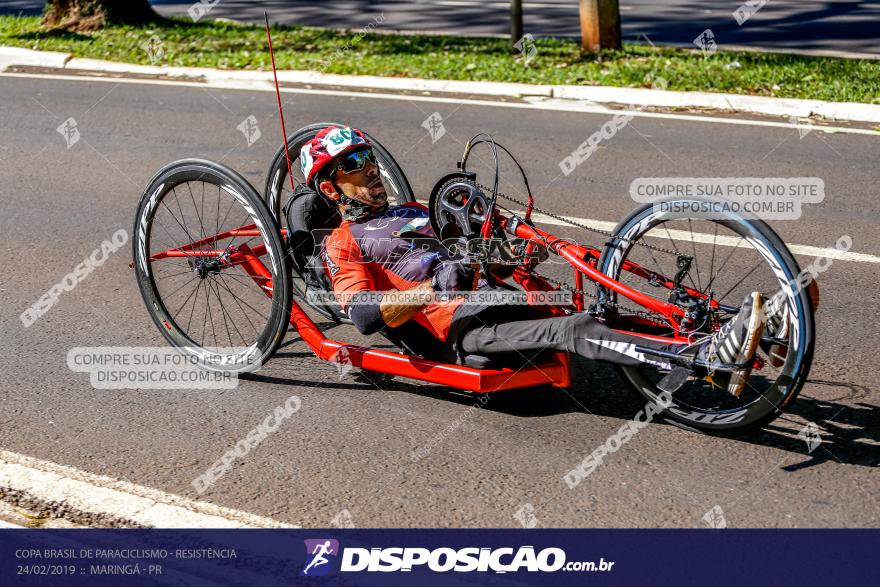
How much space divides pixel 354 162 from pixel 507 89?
6.77m

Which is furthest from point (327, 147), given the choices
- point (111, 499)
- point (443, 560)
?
point (443, 560)

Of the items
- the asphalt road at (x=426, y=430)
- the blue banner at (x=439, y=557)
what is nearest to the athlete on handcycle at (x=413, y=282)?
the asphalt road at (x=426, y=430)

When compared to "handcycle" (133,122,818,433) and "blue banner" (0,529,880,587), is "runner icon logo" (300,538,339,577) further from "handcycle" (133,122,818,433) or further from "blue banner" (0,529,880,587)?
"handcycle" (133,122,818,433)

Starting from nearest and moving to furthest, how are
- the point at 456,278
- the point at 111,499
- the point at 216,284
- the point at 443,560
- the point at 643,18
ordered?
1. the point at 443,560
2. the point at 111,499
3. the point at 456,278
4. the point at 216,284
5. the point at 643,18

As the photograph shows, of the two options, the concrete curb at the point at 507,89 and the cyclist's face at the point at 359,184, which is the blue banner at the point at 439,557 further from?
the concrete curb at the point at 507,89

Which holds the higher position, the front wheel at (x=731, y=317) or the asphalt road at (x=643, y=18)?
the front wheel at (x=731, y=317)

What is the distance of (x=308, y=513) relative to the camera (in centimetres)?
411

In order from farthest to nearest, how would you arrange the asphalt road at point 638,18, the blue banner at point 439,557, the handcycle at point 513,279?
the asphalt road at point 638,18
the handcycle at point 513,279
the blue banner at point 439,557

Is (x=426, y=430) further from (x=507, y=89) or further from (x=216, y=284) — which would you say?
(x=507, y=89)

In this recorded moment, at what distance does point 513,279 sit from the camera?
17.5 feet

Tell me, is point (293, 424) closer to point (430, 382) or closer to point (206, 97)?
point (430, 382)

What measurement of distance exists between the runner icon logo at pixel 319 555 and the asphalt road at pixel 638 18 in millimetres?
11085

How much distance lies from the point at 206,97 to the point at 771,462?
864cm

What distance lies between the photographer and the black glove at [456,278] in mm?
4809
